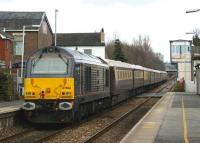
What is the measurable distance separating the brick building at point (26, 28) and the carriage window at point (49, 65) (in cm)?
4322

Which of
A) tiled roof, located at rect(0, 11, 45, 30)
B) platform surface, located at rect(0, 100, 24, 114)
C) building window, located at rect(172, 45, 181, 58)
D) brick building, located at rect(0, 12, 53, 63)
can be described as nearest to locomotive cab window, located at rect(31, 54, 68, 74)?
platform surface, located at rect(0, 100, 24, 114)

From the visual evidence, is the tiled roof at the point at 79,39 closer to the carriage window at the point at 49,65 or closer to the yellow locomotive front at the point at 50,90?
the carriage window at the point at 49,65

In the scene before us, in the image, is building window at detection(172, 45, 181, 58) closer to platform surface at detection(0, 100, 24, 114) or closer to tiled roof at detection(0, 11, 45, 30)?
tiled roof at detection(0, 11, 45, 30)

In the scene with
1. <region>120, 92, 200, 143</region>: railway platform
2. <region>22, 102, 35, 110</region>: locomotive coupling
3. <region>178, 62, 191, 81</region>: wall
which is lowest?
<region>120, 92, 200, 143</region>: railway platform

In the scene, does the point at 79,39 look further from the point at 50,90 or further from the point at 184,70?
the point at 50,90

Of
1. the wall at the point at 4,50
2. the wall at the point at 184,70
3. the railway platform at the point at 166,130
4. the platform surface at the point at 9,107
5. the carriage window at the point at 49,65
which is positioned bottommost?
the railway platform at the point at 166,130

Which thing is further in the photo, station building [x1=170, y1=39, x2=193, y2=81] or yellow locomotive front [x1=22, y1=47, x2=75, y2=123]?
station building [x1=170, y1=39, x2=193, y2=81]

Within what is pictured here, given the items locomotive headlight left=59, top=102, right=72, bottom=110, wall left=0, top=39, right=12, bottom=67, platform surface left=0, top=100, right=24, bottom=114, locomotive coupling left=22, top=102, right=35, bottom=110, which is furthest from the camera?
wall left=0, top=39, right=12, bottom=67

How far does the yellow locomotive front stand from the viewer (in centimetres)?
1845

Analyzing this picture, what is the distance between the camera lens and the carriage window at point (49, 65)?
18.9 m

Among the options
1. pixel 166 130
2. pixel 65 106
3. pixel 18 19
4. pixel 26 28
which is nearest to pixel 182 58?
pixel 26 28

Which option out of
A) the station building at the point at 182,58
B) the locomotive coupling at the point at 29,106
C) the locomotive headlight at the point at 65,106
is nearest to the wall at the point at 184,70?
the station building at the point at 182,58

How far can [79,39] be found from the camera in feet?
289

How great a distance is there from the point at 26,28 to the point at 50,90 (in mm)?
44824
